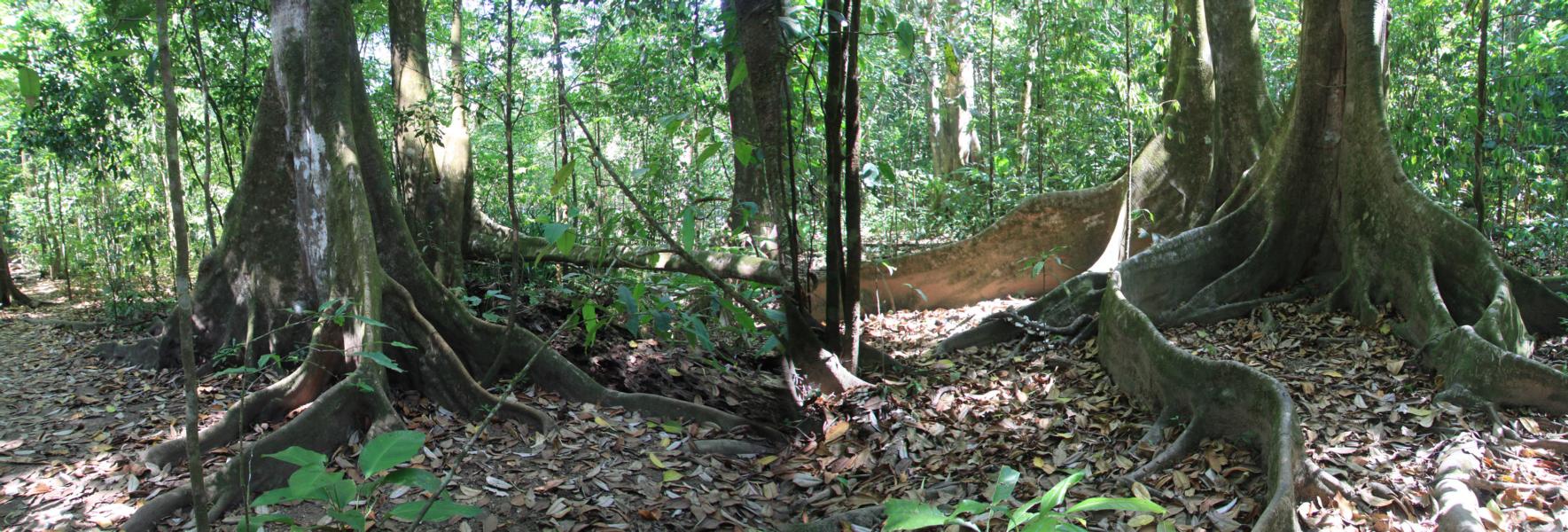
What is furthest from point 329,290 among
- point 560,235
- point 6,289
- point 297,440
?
point 6,289

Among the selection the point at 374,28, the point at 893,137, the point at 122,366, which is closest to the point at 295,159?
the point at 122,366

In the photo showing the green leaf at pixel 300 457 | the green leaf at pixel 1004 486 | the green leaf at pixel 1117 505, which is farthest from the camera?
the green leaf at pixel 300 457

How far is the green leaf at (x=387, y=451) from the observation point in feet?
5.97

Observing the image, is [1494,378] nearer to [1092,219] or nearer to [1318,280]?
[1318,280]

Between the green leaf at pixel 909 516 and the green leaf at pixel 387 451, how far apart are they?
1.01 m

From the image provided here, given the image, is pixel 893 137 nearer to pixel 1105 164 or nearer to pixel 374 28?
pixel 1105 164

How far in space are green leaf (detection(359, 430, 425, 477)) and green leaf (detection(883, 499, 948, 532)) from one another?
3.31 ft

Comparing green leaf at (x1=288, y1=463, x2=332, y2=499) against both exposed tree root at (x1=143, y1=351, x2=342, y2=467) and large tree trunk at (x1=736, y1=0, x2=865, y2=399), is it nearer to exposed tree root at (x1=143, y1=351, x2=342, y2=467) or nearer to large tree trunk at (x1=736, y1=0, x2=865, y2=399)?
exposed tree root at (x1=143, y1=351, x2=342, y2=467)

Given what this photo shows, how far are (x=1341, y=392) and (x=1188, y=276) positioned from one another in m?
2.06

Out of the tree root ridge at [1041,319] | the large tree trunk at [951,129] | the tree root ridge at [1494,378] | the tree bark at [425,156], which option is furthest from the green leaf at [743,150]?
the large tree trunk at [951,129]

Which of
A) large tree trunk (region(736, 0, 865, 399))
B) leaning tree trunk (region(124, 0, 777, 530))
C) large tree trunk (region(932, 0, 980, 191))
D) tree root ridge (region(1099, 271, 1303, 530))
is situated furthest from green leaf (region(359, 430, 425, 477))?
large tree trunk (region(932, 0, 980, 191))

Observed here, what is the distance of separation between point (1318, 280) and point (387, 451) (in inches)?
257

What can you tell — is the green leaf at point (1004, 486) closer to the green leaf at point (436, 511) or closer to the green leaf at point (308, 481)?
the green leaf at point (436, 511)

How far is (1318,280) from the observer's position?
20.7 feet
